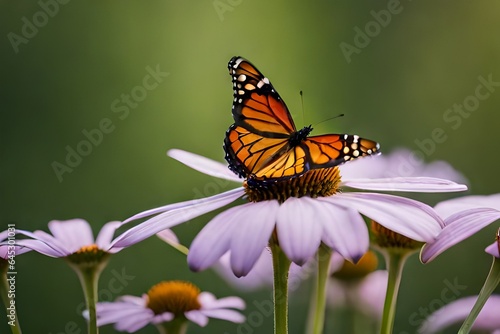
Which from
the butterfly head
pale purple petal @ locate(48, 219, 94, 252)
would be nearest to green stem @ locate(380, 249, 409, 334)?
the butterfly head

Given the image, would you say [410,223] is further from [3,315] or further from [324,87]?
[324,87]

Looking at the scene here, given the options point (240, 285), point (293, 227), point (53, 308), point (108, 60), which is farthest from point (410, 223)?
point (108, 60)

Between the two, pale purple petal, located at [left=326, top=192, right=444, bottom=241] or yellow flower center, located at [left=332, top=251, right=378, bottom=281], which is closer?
pale purple petal, located at [left=326, top=192, right=444, bottom=241]

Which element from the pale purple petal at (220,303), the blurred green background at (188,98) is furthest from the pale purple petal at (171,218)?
the blurred green background at (188,98)

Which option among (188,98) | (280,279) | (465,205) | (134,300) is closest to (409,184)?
(465,205)

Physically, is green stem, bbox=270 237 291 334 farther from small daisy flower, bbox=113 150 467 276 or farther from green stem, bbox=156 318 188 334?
green stem, bbox=156 318 188 334

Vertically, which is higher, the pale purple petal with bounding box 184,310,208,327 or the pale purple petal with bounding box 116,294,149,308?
the pale purple petal with bounding box 116,294,149,308

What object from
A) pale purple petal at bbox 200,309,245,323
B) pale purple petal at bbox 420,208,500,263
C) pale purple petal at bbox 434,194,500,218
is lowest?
pale purple petal at bbox 200,309,245,323
